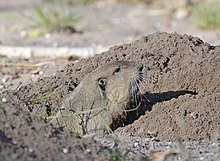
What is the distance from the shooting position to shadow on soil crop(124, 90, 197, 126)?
5.74 meters

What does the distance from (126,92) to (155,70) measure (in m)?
0.75

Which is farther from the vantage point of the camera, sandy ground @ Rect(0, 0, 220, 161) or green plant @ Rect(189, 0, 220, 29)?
green plant @ Rect(189, 0, 220, 29)

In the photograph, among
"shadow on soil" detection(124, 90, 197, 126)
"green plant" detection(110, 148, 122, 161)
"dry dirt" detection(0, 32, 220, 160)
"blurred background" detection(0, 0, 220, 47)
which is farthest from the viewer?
"blurred background" detection(0, 0, 220, 47)

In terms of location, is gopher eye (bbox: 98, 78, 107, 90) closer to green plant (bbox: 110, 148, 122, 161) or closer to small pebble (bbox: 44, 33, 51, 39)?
green plant (bbox: 110, 148, 122, 161)

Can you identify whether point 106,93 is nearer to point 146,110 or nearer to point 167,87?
point 146,110

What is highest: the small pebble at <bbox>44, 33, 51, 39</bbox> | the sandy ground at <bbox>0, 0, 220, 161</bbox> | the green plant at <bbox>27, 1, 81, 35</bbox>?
the green plant at <bbox>27, 1, 81, 35</bbox>

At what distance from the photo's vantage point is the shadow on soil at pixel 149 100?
5.74 m

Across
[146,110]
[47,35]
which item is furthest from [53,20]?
[146,110]

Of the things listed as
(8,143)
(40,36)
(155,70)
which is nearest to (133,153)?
(8,143)

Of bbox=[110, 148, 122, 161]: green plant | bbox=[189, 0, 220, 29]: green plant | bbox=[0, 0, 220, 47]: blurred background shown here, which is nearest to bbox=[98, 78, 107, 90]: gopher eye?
bbox=[110, 148, 122, 161]: green plant

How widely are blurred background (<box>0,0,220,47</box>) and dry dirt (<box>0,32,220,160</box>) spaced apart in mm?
3234

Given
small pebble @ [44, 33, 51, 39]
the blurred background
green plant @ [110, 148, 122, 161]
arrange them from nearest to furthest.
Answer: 1. green plant @ [110, 148, 122, 161]
2. the blurred background
3. small pebble @ [44, 33, 51, 39]

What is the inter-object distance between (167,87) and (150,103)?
0.34 m

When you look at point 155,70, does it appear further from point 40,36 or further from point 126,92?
point 40,36
